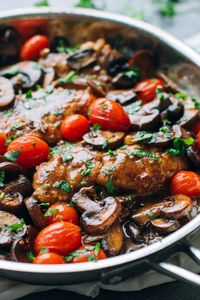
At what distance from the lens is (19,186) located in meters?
4.34

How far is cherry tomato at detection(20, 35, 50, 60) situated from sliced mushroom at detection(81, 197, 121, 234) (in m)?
2.39

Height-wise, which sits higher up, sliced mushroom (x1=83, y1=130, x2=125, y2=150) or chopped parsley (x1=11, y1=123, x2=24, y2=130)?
sliced mushroom (x1=83, y1=130, x2=125, y2=150)

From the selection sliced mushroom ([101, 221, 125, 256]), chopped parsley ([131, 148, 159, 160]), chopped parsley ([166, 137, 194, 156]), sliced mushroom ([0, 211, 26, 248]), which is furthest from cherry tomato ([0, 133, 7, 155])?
chopped parsley ([166, 137, 194, 156])

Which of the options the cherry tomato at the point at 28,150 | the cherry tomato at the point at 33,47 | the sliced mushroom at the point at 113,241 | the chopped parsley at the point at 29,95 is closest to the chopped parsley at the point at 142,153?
the sliced mushroom at the point at 113,241

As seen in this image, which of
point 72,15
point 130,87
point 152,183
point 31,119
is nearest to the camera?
point 152,183

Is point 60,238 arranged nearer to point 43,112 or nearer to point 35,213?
point 35,213

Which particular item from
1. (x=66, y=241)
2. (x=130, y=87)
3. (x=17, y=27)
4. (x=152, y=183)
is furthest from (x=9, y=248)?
(x=17, y=27)

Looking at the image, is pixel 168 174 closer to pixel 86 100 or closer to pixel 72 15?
pixel 86 100

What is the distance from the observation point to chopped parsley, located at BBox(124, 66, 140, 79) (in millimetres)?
5603

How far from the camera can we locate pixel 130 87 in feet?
18.3

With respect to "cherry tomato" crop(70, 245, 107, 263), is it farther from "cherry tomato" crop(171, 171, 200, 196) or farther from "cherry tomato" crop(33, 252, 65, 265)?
"cherry tomato" crop(171, 171, 200, 196)

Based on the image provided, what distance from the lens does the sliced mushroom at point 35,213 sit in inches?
163

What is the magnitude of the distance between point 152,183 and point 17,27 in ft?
8.75

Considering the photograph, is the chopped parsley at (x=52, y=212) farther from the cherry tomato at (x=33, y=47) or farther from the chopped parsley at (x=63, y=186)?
the cherry tomato at (x=33, y=47)
